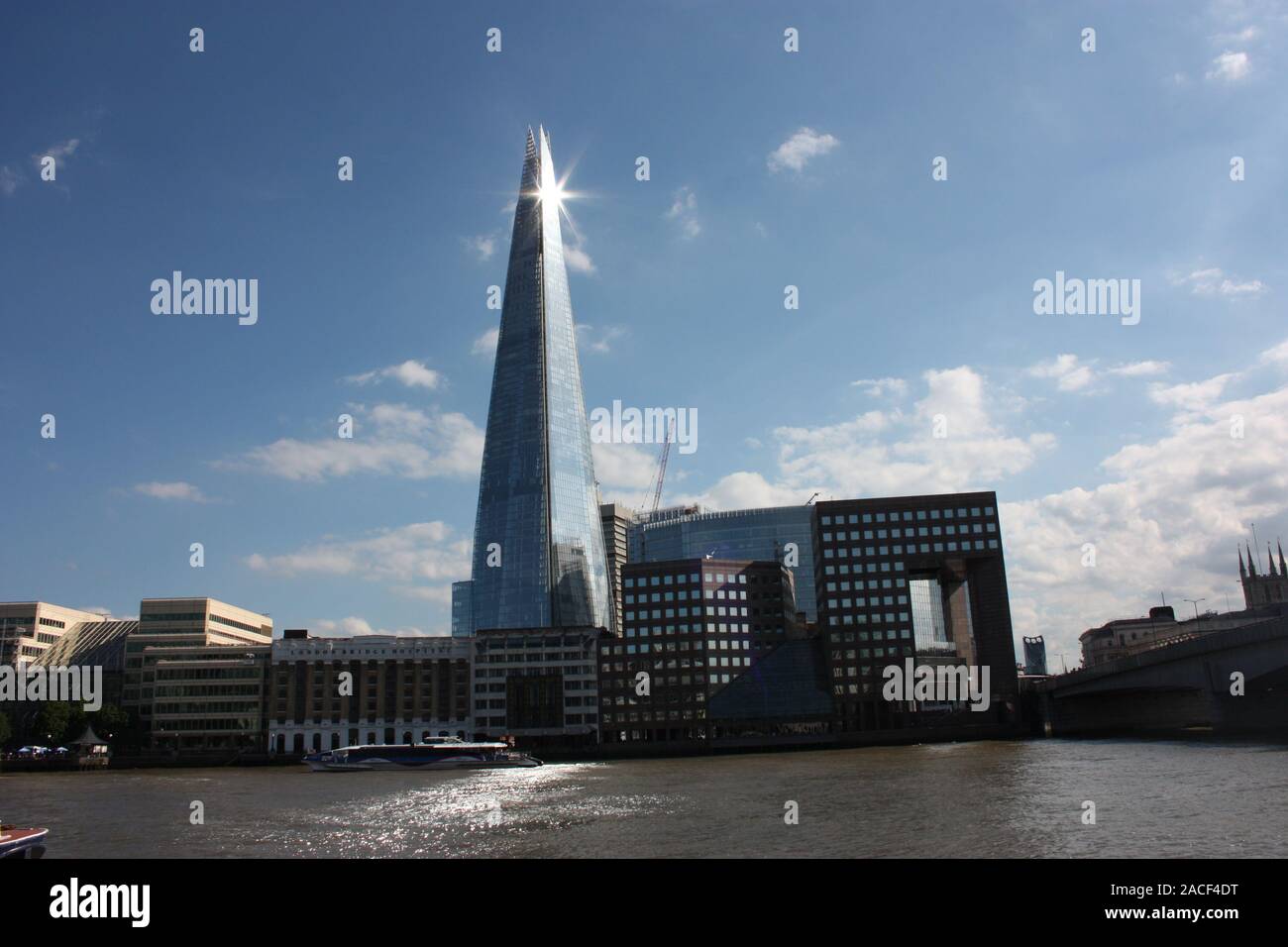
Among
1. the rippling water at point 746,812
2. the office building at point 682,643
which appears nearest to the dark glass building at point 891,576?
the office building at point 682,643

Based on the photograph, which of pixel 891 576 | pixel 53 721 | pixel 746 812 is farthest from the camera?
pixel 891 576

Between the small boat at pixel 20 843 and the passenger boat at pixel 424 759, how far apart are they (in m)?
91.4

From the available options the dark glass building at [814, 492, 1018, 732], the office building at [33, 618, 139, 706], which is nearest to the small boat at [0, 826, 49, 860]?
the dark glass building at [814, 492, 1018, 732]

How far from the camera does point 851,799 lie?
186 ft

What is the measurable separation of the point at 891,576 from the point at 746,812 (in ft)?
411

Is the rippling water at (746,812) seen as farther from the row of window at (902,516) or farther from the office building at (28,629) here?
the office building at (28,629)

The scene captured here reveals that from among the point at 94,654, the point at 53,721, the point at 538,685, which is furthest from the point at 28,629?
the point at 538,685

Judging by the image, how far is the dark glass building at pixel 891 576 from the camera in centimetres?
16612

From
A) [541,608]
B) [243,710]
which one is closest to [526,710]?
[541,608]

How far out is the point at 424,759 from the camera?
128875mm

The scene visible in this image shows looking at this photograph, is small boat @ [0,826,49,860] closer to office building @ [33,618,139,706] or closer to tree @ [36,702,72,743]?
tree @ [36,702,72,743]

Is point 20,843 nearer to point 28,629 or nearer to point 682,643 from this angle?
point 682,643
